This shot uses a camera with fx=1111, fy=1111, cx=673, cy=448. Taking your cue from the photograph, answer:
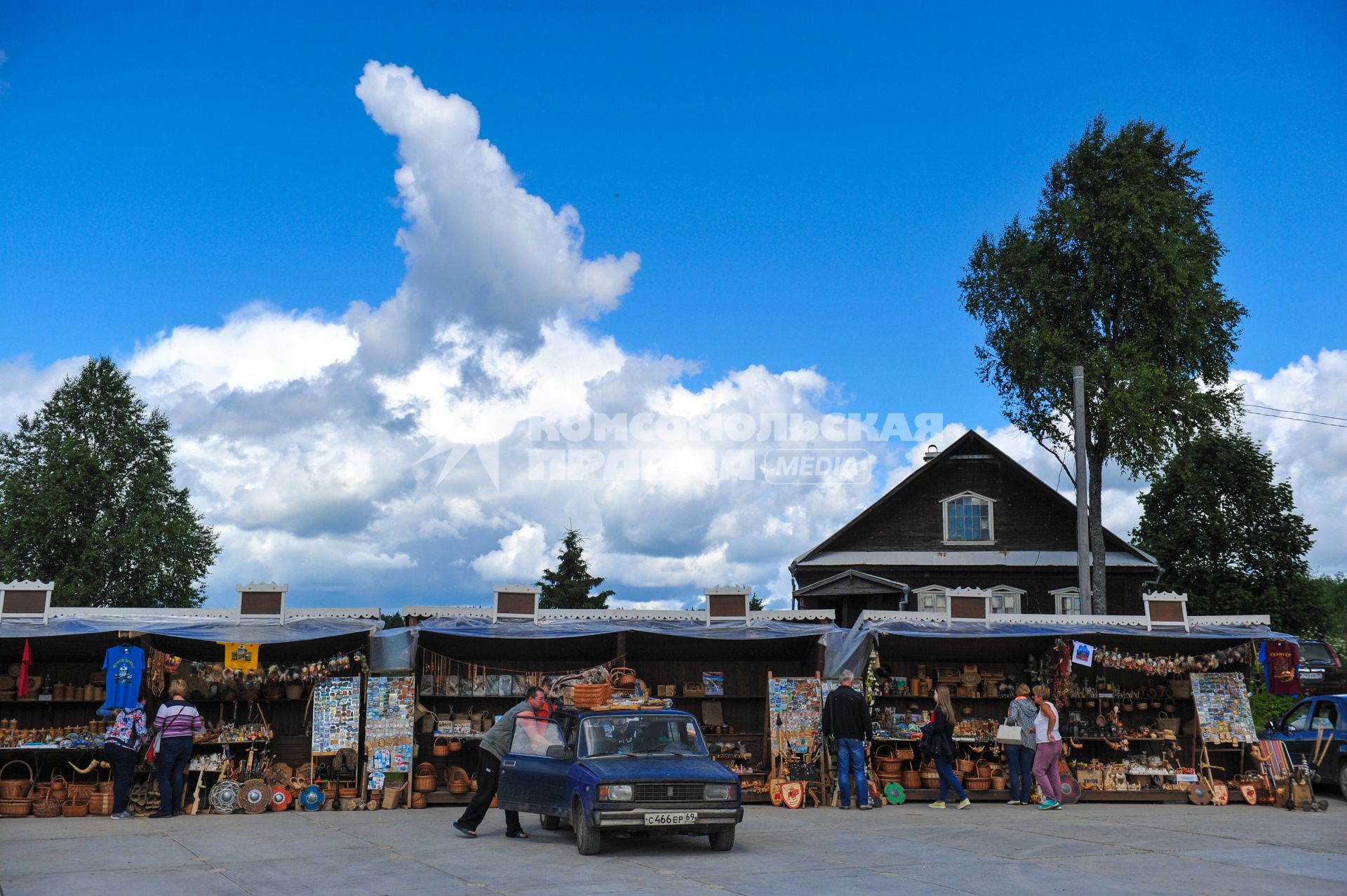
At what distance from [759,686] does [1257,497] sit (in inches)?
1281

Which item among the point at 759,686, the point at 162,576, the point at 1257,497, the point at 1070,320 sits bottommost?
the point at 759,686

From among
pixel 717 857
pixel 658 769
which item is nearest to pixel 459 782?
pixel 658 769

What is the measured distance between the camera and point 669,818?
11.0m

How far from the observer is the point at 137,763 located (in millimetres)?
15875

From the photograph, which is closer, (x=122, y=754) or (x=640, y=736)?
(x=640, y=736)

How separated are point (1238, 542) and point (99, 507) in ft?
138

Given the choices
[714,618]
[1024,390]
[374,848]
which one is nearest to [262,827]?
[374,848]

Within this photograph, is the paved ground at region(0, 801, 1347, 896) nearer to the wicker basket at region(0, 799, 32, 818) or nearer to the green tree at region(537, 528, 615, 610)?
the wicker basket at region(0, 799, 32, 818)

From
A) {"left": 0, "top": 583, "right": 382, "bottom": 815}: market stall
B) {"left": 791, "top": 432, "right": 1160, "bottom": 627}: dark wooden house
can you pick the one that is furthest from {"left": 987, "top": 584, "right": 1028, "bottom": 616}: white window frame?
{"left": 0, "top": 583, "right": 382, "bottom": 815}: market stall

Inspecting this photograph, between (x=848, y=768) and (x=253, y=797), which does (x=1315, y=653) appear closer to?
(x=848, y=768)

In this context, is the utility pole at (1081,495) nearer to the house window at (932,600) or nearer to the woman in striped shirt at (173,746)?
the house window at (932,600)

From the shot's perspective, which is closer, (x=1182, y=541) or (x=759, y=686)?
(x=759, y=686)

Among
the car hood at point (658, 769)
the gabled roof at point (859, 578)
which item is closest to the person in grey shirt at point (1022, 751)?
the car hood at point (658, 769)

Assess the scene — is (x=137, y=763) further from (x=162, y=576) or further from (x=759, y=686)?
(x=162, y=576)
